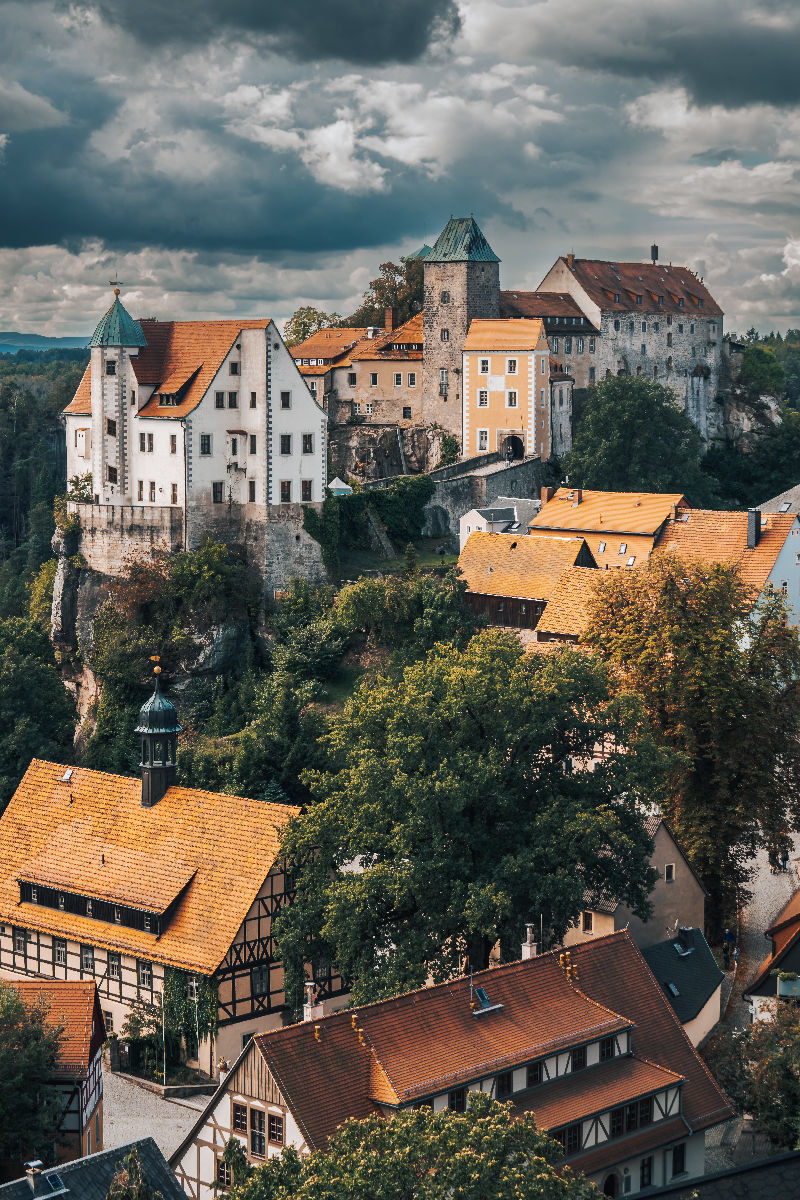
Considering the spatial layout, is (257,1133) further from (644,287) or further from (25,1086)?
(644,287)

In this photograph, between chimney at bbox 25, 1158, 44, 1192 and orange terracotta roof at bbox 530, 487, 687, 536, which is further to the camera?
orange terracotta roof at bbox 530, 487, 687, 536

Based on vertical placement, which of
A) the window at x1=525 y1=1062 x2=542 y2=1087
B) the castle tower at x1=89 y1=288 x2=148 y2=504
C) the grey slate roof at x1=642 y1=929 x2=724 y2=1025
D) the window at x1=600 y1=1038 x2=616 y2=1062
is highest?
the castle tower at x1=89 y1=288 x2=148 y2=504

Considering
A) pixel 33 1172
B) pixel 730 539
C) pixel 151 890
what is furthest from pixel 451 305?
pixel 33 1172

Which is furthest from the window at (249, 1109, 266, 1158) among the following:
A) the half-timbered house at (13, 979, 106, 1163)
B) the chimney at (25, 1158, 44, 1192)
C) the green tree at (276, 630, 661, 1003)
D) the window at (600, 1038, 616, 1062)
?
the window at (600, 1038, 616, 1062)

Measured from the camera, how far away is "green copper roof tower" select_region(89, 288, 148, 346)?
67.5 meters

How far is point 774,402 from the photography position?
99812mm

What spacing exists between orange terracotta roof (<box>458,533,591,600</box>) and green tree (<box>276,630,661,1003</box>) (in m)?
22.0

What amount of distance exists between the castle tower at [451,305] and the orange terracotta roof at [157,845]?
1543 inches

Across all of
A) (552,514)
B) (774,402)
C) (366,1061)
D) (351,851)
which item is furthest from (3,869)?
(774,402)

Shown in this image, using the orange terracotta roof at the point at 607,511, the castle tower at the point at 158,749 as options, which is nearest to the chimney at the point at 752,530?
the orange terracotta roof at the point at 607,511

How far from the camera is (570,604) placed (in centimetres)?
6088

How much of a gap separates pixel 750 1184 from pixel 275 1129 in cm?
828

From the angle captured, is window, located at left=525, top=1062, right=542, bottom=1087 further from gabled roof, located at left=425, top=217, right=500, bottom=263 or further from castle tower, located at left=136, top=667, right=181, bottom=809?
gabled roof, located at left=425, top=217, right=500, bottom=263

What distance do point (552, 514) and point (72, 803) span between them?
101 ft
